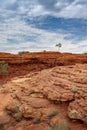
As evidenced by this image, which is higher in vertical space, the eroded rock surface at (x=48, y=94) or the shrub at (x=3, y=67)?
the shrub at (x=3, y=67)

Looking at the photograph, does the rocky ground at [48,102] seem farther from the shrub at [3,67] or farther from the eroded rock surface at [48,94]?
the shrub at [3,67]

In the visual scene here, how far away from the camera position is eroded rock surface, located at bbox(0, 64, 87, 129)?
51.9 feet

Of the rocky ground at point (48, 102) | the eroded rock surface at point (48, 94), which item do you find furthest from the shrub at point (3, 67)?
the rocky ground at point (48, 102)

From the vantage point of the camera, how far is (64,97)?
16453 mm

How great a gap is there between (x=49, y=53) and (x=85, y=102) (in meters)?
15.8

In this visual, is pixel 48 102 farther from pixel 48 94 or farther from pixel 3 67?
pixel 3 67

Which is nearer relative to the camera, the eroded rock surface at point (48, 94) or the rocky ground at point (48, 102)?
the rocky ground at point (48, 102)

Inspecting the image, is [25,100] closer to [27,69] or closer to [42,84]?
[42,84]

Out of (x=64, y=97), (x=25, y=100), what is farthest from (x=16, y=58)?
(x=64, y=97)

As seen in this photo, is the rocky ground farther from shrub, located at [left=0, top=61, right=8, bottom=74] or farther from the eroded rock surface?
shrub, located at [left=0, top=61, right=8, bottom=74]

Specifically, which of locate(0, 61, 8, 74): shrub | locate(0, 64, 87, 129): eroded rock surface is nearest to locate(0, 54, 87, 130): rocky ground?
locate(0, 64, 87, 129): eroded rock surface

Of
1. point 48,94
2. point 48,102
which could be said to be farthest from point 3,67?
point 48,102

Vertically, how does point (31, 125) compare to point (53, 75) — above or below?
below

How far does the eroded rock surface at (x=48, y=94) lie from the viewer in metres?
15.8
